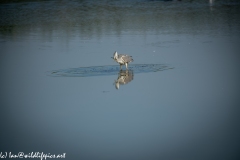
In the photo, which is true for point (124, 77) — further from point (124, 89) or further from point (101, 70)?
point (124, 89)

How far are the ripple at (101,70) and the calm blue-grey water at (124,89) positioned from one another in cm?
2

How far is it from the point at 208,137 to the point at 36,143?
2.57 metres

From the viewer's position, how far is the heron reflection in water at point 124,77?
1327cm

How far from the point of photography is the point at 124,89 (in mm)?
12711

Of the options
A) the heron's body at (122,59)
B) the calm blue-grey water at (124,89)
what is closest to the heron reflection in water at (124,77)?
the calm blue-grey water at (124,89)

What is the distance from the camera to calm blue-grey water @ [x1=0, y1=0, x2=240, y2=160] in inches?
368

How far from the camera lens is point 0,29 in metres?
24.8

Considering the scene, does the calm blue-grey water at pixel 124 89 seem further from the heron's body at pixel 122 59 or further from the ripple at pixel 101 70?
the heron's body at pixel 122 59

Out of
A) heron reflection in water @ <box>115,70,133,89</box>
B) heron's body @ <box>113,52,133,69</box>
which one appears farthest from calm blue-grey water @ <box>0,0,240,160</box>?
heron's body @ <box>113,52,133,69</box>

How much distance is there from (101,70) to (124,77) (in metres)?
1.03

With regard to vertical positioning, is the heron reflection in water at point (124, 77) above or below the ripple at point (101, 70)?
below

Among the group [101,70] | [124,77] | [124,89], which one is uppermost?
[101,70]

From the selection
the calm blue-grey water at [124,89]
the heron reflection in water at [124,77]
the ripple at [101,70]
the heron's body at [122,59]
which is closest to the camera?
the calm blue-grey water at [124,89]

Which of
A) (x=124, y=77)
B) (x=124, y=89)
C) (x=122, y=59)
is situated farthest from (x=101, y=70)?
(x=124, y=89)
